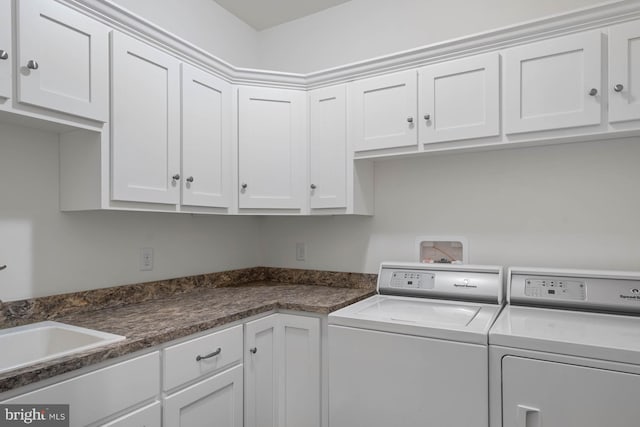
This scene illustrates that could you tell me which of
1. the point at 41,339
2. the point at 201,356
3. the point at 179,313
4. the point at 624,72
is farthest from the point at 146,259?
the point at 624,72

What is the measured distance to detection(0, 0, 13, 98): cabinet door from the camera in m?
1.29

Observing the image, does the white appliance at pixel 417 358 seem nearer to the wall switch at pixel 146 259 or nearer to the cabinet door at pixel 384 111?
the cabinet door at pixel 384 111

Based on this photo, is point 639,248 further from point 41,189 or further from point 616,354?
point 41,189

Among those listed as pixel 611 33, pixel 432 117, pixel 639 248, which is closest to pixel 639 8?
pixel 611 33

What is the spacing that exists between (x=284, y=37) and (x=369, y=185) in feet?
4.38

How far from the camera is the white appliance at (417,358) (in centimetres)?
148

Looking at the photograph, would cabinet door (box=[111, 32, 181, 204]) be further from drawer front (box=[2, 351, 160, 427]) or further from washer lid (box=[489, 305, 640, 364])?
washer lid (box=[489, 305, 640, 364])

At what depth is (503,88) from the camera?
6.07 ft

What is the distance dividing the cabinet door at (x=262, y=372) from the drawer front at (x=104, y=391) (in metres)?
0.52

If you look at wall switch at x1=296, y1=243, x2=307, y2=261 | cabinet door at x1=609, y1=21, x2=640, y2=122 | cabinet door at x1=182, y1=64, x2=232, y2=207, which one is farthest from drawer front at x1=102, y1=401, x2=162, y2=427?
cabinet door at x1=609, y1=21, x2=640, y2=122

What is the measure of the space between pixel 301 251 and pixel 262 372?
988mm

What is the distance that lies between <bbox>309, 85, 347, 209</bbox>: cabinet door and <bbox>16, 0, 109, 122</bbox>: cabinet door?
3.73 feet

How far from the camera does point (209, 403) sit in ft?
5.34

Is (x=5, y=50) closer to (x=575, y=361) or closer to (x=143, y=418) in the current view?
(x=143, y=418)
